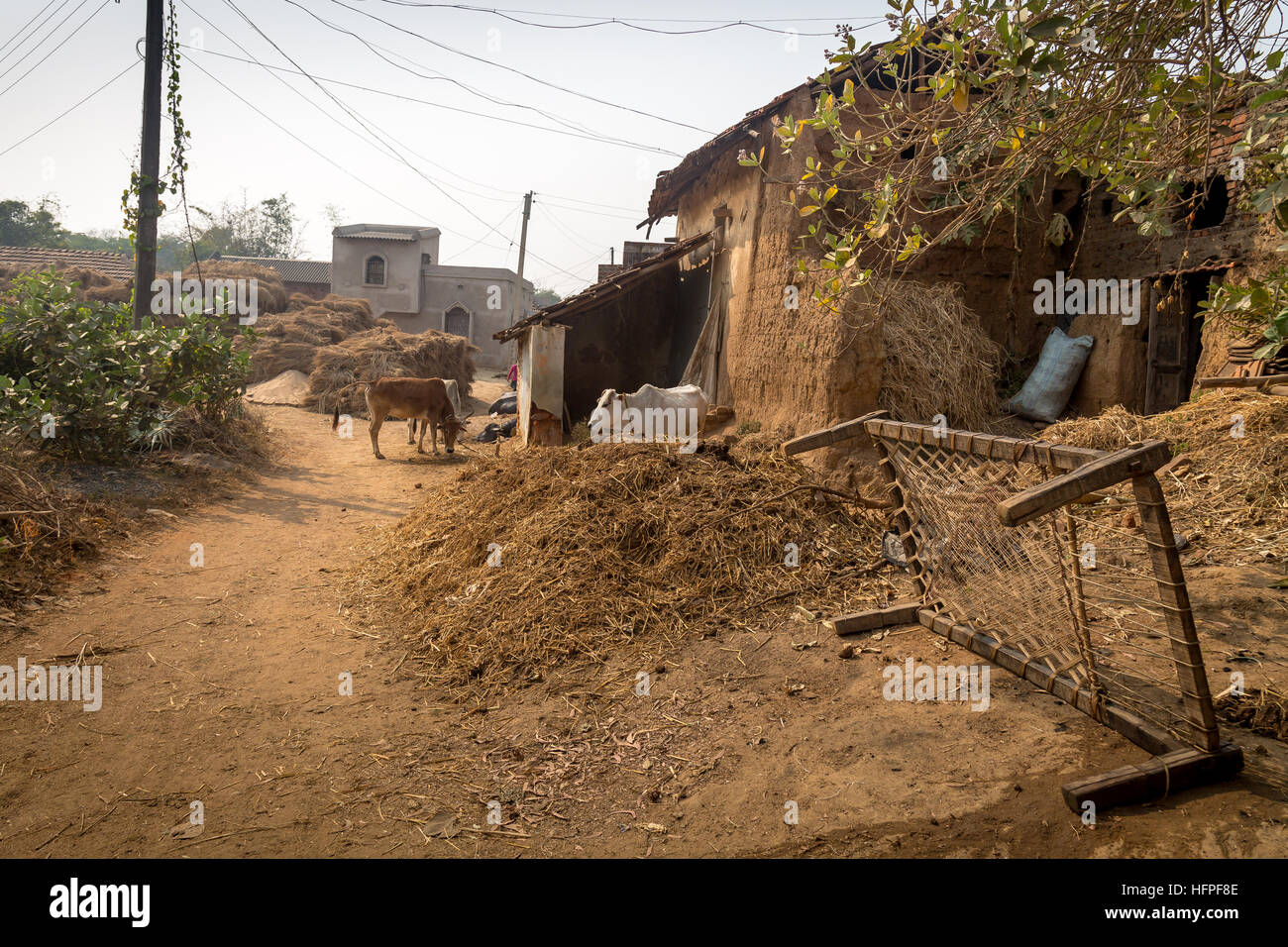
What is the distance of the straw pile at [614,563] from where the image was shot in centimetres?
456

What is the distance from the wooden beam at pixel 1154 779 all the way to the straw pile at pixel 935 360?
4549mm

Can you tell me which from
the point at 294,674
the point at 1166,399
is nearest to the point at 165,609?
the point at 294,674

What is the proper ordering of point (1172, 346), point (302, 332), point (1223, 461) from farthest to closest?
1. point (302, 332)
2. point (1172, 346)
3. point (1223, 461)

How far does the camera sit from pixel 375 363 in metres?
17.5

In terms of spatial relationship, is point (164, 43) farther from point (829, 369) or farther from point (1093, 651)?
point (1093, 651)

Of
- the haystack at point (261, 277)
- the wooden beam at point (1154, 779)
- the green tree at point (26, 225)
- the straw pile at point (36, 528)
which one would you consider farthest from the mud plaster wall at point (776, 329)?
the green tree at point (26, 225)

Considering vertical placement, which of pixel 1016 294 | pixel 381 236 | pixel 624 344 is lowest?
pixel 624 344

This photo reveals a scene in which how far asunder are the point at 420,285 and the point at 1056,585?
1235 inches

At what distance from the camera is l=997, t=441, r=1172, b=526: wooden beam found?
2.40 meters

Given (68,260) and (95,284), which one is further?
(68,260)

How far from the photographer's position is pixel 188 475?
8531 mm

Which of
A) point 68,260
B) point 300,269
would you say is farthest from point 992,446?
point 300,269

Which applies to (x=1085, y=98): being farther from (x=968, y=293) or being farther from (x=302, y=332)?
(x=302, y=332)
